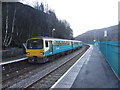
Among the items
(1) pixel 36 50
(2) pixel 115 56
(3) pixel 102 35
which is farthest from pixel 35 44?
(3) pixel 102 35

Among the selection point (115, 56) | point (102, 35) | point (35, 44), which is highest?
point (102, 35)

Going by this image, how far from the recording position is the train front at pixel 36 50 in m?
11.4

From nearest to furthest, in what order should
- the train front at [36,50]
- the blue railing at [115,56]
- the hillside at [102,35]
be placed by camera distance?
the blue railing at [115,56]
the train front at [36,50]
the hillside at [102,35]

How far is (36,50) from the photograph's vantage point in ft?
38.0

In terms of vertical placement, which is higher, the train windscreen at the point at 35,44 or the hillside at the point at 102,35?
the hillside at the point at 102,35

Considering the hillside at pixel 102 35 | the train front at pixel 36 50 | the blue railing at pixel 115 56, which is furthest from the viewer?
the hillside at pixel 102 35

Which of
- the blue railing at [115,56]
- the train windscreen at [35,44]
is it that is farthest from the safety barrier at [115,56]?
the train windscreen at [35,44]

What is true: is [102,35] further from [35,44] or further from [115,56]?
[115,56]

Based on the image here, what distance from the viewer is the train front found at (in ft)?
37.5

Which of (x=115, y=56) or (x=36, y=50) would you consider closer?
(x=115, y=56)

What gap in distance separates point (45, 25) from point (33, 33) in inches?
265

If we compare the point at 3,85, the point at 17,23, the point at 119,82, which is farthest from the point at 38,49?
the point at 17,23

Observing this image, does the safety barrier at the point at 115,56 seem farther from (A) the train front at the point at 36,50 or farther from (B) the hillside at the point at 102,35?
(B) the hillside at the point at 102,35

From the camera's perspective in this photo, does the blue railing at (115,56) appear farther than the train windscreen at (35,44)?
No
